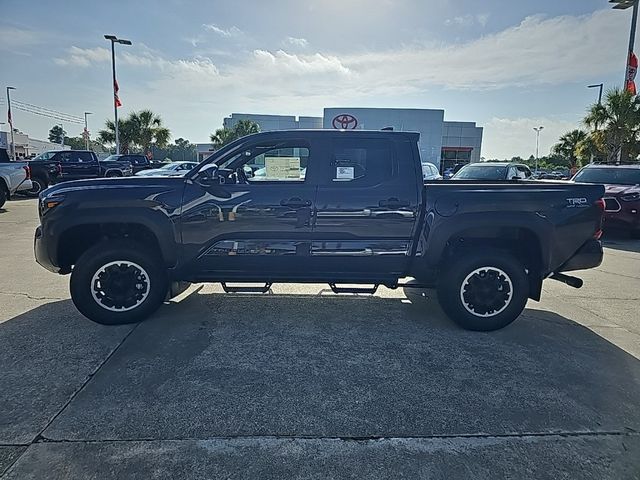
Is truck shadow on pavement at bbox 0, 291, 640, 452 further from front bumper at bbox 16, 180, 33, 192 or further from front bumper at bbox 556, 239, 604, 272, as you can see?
front bumper at bbox 16, 180, 33, 192

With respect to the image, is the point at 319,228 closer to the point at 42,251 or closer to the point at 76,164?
the point at 42,251

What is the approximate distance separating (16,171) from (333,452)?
14.9 metres

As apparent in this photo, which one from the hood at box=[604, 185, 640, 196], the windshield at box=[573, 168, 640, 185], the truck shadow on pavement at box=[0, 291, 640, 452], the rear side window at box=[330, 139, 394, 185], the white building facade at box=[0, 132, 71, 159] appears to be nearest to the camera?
the truck shadow on pavement at box=[0, 291, 640, 452]

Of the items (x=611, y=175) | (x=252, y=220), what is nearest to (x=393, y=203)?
(x=252, y=220)

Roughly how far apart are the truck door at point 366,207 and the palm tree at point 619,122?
21.2 metres

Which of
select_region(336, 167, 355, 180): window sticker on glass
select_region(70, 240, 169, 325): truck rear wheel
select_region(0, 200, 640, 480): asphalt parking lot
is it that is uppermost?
select_region(336, 167, 355, 180): window sticker on glass

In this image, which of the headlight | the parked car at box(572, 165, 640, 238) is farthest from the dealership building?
the headlight

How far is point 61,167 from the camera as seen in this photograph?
59.4 feet

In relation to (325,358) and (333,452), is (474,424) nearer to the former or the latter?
(333,452)

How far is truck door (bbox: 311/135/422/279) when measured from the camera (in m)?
4.07

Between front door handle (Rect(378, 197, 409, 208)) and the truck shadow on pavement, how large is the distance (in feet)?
4.25

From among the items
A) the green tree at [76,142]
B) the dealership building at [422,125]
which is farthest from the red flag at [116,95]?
the green tree at [76,142]

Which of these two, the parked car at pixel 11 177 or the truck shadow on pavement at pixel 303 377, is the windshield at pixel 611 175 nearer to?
the truck shadow on pavement at pixel 303 377

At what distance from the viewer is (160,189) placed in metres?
4.08
